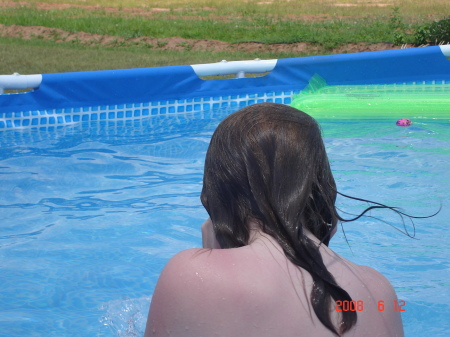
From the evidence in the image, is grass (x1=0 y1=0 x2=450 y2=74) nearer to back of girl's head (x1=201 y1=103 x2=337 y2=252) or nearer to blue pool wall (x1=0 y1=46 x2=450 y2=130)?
blue pool wall (x1=0 y1=46 x2=450 y2=130)

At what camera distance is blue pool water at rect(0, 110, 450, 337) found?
2.96 m

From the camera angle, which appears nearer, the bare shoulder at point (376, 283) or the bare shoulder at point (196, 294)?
the bare shoulder at point (196, 294)

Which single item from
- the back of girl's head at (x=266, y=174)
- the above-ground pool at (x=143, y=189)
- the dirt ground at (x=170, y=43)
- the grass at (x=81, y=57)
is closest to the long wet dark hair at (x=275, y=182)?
the back of girl's head at (x=266, y=174)

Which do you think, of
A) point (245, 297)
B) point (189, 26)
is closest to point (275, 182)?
point (245, 297)

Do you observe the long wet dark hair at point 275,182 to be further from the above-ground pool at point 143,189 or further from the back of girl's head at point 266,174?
the above-ground pool at point 143,189

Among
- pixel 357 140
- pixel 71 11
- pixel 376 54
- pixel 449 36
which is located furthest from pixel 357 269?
pixel 71 11

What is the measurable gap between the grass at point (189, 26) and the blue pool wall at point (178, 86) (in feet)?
12.1

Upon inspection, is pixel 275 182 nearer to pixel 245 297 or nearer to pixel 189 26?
pixel 245 297

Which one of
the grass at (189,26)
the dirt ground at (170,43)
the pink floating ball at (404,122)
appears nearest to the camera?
the pink floating ball at (404,122)

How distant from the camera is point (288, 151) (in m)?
1.22

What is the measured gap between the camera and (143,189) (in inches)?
169

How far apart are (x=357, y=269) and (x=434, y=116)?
183 inches

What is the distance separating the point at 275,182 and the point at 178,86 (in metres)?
4.82

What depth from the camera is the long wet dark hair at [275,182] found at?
1221 millimetres
